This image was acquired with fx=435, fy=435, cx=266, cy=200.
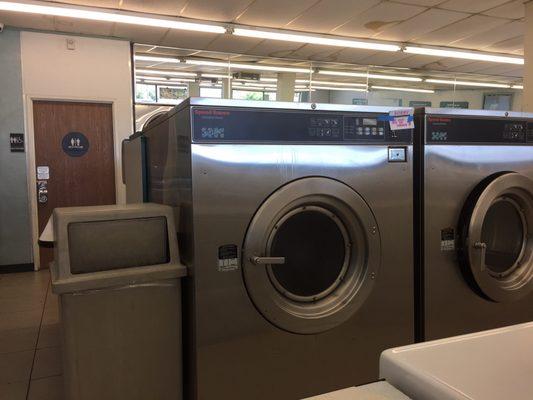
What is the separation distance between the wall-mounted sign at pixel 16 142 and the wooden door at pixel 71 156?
0.55ft

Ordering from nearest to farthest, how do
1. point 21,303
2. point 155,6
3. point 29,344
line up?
point 29,344 < point 21,303 < point 155,6

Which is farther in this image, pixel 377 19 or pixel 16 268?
pixel 16 268

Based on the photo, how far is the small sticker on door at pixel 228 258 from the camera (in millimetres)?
1615

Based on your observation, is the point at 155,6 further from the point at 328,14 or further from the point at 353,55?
the point at 353,55

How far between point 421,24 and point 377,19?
2.16ft

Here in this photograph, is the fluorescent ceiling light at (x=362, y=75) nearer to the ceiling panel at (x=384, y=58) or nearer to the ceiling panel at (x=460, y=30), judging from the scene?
the ceiling panel at (x=384, y=58)

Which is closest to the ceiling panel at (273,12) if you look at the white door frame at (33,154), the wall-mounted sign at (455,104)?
the white door frame at (33,154)

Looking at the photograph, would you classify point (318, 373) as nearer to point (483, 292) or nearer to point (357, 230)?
point (357, 230)

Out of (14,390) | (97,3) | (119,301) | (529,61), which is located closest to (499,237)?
(119,301)

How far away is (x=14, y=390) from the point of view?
249 centimetres

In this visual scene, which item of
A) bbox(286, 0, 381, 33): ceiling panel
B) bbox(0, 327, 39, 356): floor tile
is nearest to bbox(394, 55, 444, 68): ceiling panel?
bbox(286, 0, 381, 33): ceiling panel

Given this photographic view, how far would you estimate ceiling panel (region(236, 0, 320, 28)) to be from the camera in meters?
4.81

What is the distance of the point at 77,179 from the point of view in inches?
229

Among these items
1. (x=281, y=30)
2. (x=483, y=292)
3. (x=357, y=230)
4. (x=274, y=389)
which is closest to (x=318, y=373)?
(x=274, y=389)
